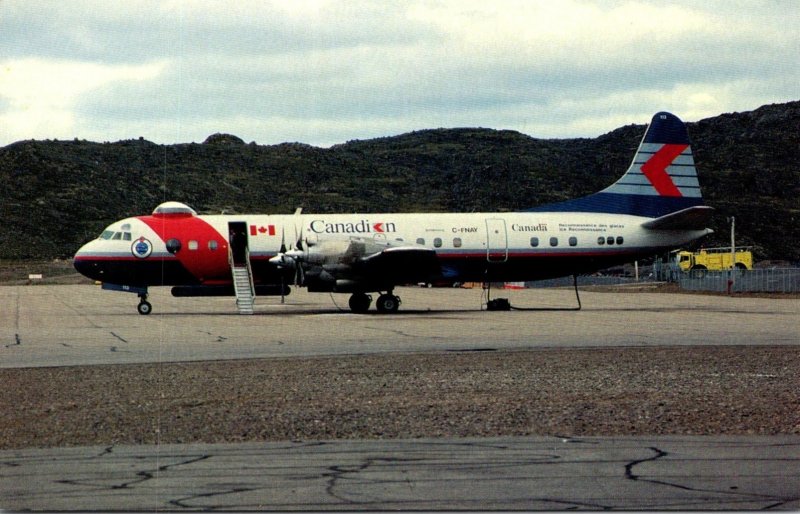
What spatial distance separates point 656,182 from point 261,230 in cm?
1539

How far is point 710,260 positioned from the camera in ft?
290

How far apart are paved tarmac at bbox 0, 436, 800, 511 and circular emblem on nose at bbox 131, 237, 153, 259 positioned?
89.2 ft

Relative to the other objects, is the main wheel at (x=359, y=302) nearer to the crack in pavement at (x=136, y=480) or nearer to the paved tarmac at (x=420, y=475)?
the paved tarmac at (x=420, y=475)

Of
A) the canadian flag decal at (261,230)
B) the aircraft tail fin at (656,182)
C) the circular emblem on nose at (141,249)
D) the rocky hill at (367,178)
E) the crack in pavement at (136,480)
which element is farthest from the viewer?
the rocky hill at (367,178)

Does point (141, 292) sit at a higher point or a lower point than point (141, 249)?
lower

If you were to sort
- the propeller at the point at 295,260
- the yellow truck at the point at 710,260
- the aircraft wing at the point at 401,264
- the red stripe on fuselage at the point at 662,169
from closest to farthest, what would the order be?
the aircraft wing at the point at 401,264 < the propeller at the point at 295,260 < the red stripe on fuselage at the point at 662,169 < the yellow truck at the point at 710,260

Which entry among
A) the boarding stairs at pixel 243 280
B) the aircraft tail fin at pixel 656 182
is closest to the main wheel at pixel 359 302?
the boarding stairs at pixel 243 280

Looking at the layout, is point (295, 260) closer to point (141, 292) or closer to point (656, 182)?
point (141, 292)

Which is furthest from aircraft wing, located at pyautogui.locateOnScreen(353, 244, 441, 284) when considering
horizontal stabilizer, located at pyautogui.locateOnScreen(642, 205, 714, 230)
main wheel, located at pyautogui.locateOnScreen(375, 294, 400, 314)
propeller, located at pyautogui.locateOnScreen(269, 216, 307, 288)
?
horizontal stabilizer, located at pyautogui.locateOnScreen(642, 205, 714, 230)

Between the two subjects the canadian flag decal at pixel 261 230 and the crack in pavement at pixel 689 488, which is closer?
the crack in pavement at pixel 689 488

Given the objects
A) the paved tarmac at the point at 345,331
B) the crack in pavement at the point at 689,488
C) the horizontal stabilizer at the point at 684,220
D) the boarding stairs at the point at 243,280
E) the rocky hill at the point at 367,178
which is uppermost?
the rocky hill at the point at 367,178

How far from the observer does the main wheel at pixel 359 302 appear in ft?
125

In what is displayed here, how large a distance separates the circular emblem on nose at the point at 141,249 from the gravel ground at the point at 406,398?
18145mm

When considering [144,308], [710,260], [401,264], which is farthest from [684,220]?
[710,260]
